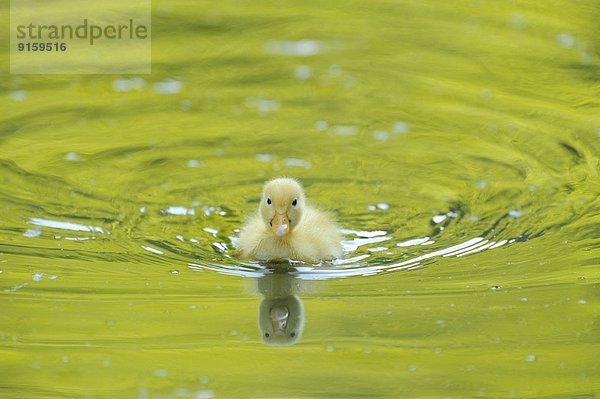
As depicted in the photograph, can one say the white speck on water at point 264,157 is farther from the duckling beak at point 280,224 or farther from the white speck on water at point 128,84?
the white speck on water at point 128,84

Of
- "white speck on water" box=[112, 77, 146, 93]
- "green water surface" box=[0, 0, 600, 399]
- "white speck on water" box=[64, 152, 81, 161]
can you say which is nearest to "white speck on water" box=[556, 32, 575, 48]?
"green water surface" box=[0, 0, 600, 399]

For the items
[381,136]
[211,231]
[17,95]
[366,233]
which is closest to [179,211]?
[211,231]

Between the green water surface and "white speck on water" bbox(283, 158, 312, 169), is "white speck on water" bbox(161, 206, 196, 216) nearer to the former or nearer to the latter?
the green water surface

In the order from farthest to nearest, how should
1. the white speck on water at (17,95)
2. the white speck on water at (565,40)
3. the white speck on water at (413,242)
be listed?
the white speck on water at (565,40) < the white speck on water at (17,95) < the white speck on water at (413,242)

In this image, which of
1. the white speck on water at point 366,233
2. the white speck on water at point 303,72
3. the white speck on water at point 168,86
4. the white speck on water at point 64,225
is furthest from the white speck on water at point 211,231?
the white speck on water at point 303,72

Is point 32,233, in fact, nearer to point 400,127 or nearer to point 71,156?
point 71,156

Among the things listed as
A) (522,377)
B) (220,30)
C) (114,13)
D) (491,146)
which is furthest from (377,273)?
(114,13)

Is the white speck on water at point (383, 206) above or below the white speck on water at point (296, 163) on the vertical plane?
below
